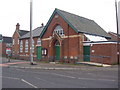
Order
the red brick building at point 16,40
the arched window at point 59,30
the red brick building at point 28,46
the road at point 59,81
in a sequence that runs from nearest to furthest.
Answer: the road at point 59,81 < the arched window at point 59,30 < the red brick building at point 28,46 < the red brick building at point 16,40

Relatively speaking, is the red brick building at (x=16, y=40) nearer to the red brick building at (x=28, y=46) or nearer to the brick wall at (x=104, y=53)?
the red brick building at (x=28, y=46)

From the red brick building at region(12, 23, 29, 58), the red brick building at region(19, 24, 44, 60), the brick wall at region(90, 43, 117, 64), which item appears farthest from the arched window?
the red brick building at region(12, 23, 29, 58)

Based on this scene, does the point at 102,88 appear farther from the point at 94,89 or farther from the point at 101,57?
the point at 101,57

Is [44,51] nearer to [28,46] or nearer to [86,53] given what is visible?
[28,46]

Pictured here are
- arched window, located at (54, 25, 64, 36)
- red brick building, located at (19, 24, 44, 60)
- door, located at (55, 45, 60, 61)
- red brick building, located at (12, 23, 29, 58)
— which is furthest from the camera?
red brick building, located at (12, 23, 29, 58)

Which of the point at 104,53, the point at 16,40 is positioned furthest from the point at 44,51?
the point at 16,40

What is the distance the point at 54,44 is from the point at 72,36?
14.7 feet

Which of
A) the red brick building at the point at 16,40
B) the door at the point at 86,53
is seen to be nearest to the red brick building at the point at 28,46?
the red brick building at the point at 16,40

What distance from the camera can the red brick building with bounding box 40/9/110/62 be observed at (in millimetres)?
23719

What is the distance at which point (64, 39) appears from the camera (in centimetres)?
2586

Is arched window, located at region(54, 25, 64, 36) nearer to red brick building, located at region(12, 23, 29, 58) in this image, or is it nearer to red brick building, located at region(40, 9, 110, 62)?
red brick building, located at region(40, 9, 110, 62)

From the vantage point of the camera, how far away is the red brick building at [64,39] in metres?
23.7

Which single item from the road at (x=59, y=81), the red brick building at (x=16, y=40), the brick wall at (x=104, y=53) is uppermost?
the red brick building at (x=16, y=40)

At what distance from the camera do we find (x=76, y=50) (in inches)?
941
